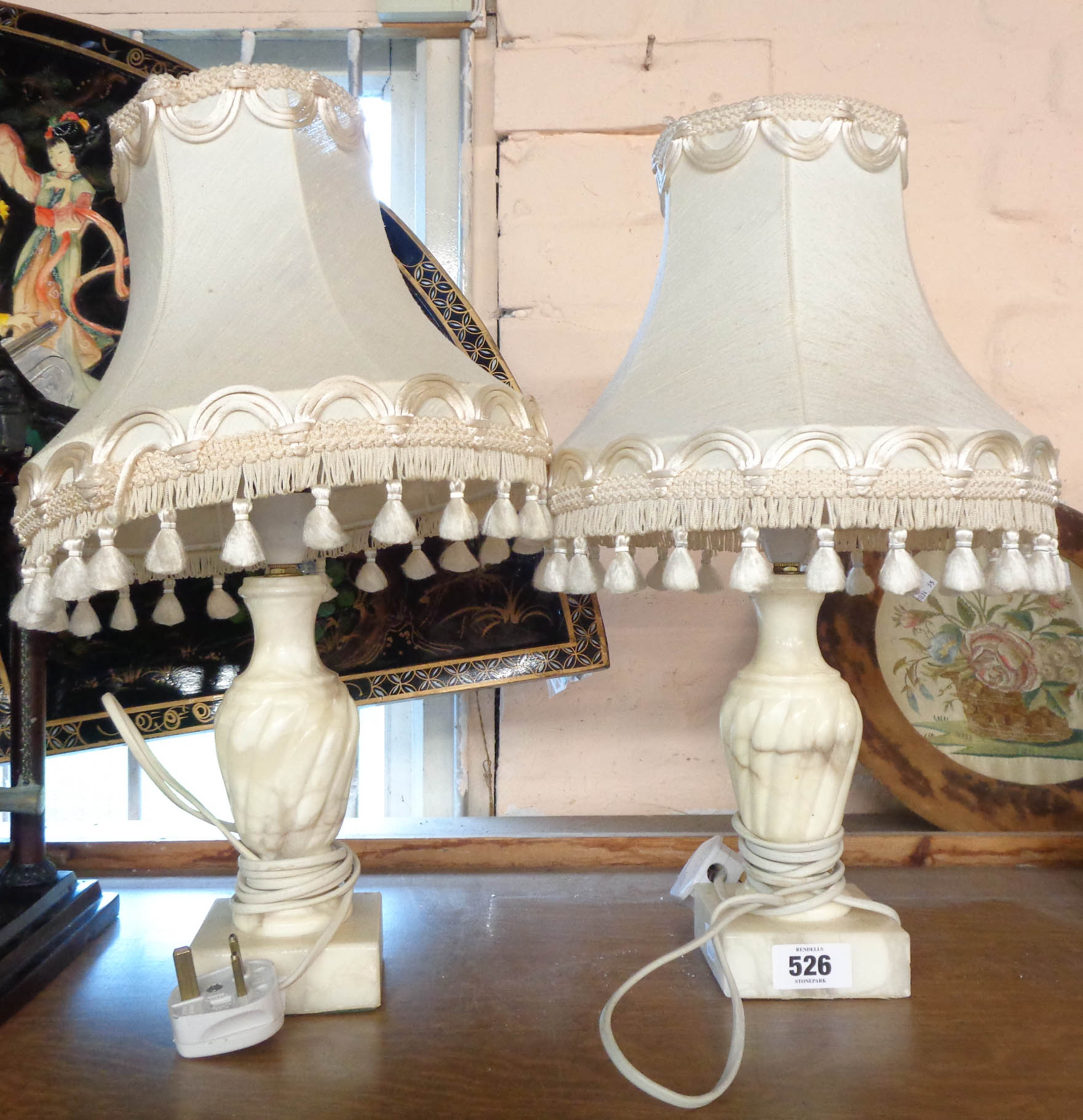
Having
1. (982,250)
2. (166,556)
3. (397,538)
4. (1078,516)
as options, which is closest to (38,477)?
(166,556)

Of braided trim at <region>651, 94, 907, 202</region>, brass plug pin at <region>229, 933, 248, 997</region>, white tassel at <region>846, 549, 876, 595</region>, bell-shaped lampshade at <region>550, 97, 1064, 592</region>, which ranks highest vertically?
braided trim at <region>651, 94, 907, 202</region>

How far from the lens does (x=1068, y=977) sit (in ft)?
2.18

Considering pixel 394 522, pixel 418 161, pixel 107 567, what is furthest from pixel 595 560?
pixel 418 161

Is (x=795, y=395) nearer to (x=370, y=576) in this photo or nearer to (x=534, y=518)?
(x=534, y=518)

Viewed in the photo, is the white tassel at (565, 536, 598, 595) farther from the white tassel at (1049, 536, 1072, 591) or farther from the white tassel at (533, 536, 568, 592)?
the white tassel at (1049, 536, 1072, 591)

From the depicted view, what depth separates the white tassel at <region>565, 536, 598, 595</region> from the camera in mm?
612

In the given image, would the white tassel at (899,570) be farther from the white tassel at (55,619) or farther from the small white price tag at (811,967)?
A: the white tassel at (55,619)

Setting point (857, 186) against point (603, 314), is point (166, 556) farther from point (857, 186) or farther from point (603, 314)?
point (603, 314)

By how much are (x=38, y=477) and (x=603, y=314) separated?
2.35 feet

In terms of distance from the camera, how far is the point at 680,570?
1.84 feet

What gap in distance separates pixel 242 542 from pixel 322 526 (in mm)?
44

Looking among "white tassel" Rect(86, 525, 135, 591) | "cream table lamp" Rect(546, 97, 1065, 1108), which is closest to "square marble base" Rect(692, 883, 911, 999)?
"cream table lamp" Rect(546, 97, 1065, 1108)

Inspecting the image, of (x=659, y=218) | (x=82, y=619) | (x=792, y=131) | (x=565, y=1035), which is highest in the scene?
(x=659, y=218)

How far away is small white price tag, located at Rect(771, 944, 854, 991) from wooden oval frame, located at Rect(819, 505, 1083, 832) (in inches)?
13.4
